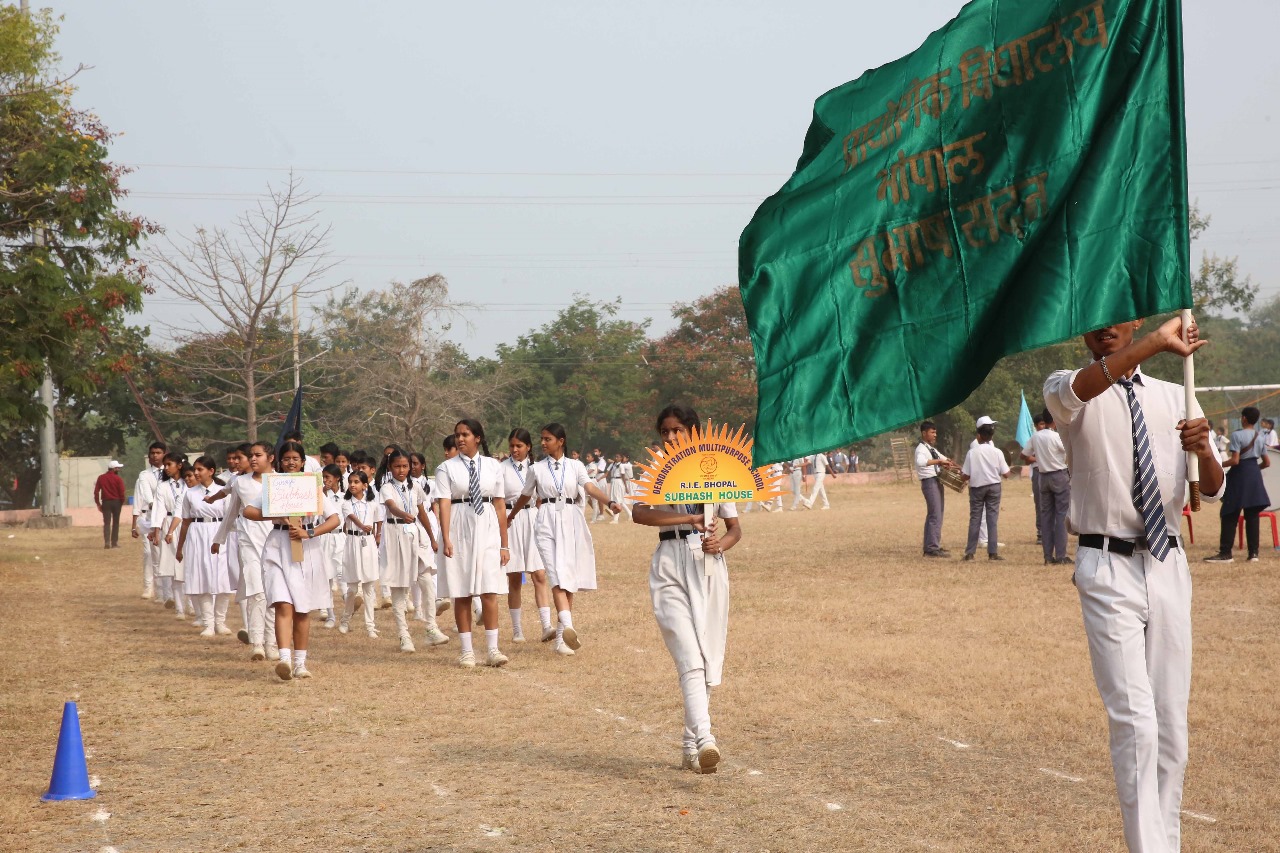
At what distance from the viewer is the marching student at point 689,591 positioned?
708cm

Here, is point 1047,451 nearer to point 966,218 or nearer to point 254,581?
point 254,581

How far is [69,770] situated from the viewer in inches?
272

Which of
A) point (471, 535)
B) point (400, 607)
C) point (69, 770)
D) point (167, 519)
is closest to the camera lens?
point (69, 770)

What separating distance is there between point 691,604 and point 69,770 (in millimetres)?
3493

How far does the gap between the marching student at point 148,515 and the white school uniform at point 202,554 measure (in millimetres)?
3299

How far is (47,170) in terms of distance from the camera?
20953 mm

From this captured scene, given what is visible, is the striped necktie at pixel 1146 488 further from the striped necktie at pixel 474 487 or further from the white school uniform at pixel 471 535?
the striped necktie at pixel 474 487

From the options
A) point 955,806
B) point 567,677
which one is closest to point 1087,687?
point 955,806

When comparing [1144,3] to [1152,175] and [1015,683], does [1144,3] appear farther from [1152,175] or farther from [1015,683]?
[1015,683]

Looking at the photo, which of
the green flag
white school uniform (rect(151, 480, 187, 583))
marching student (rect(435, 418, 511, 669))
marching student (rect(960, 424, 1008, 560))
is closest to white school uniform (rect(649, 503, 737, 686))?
the green flag

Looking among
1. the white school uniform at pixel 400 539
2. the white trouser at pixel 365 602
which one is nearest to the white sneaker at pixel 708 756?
the white school uniform at pixel 400 539

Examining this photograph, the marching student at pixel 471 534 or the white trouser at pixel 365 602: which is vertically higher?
the marching student at pixel 471 534

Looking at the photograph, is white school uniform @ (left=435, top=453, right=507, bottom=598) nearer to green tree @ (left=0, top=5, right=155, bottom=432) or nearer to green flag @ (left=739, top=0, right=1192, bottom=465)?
green flag @ (left=739, top=0, right=1192, bottom=465)

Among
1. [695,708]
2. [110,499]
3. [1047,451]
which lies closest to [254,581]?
[695,708]
